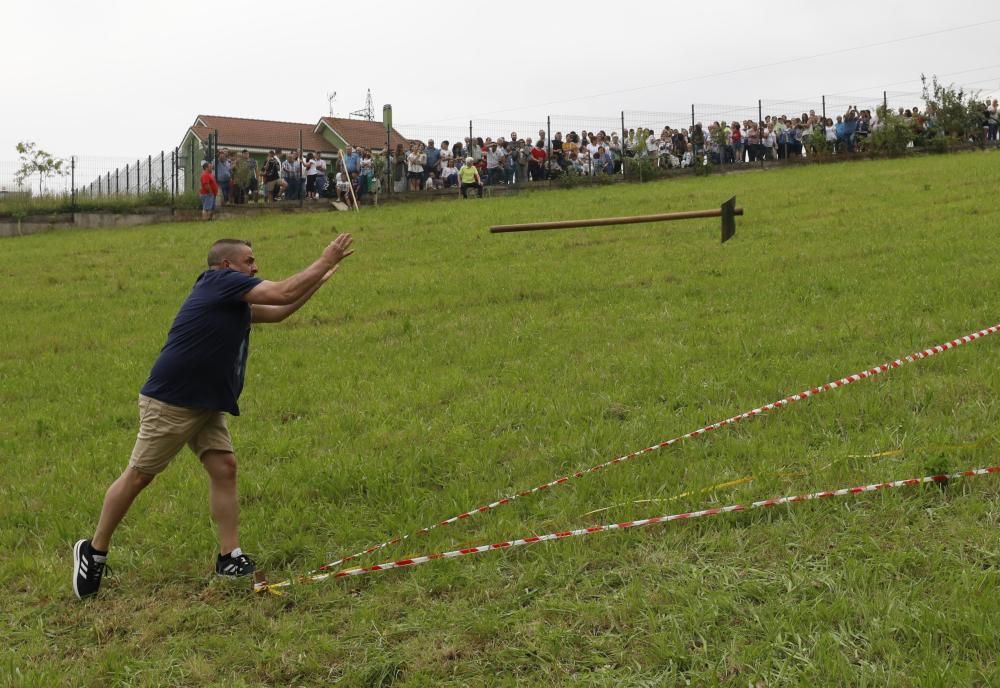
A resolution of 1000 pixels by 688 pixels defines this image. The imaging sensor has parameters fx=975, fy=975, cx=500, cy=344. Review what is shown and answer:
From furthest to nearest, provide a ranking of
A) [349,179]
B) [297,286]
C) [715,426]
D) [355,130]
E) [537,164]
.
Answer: [355,130] → [537,164] → [349,179] → [715,426] → [297,286]

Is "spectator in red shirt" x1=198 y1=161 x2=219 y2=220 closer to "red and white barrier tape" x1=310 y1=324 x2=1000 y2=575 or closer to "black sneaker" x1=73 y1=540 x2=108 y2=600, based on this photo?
"red and white barrier tape" x1=310 y1=324 x2=1000 y2=575

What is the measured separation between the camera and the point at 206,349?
507 centimetres

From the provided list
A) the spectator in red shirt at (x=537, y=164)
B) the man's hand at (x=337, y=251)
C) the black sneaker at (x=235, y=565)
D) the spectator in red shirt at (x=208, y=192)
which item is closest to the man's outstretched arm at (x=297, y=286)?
the man's hand at (x=337, y=251)

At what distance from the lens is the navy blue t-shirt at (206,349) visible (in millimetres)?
5035

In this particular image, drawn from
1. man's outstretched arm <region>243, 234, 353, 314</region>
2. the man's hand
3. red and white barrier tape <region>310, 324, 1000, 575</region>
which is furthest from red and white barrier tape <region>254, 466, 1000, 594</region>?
the man's hand

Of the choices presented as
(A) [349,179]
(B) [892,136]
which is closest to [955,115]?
(B) [892,136]

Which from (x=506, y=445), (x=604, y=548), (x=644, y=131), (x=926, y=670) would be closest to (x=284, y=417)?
(x=506, y=445)

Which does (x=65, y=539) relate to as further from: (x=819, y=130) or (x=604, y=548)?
(x=819, y=130)

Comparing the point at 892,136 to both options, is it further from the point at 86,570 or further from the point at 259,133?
the point at 259,133

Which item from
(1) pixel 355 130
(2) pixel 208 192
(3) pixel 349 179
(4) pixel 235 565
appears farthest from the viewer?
(1) pixel 355 130

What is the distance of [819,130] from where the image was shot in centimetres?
3017

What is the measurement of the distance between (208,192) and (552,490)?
71.4 feet

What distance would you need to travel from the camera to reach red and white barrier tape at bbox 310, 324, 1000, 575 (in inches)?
218

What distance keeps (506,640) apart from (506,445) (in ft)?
8.44
